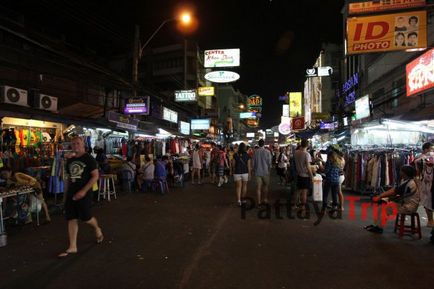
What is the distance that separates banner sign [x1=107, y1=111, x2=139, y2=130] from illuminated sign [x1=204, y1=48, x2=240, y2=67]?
539 inches

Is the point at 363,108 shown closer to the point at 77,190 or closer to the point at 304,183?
the point at 304,183

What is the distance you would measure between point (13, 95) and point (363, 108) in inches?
681

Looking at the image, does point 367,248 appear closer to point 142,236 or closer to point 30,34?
point 142,236

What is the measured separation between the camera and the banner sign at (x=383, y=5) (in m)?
11.8

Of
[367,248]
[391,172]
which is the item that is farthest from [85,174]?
[391,172]

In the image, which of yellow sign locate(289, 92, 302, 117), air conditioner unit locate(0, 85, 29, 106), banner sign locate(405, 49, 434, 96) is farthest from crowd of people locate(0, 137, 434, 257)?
yellow sign locate(289, 92, 302, 117)

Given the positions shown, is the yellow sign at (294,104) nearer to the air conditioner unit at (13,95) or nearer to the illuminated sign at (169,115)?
the illuminated sign at (169,115)

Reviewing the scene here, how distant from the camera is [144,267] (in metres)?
5.18

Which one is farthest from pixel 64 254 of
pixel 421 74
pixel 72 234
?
pixel 421 74

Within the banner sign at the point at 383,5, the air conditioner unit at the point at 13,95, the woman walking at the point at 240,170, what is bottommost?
the woman walking at the point at 240,170

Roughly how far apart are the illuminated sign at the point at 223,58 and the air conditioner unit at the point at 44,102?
15993 mm

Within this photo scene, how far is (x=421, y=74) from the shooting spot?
12945 millimetres

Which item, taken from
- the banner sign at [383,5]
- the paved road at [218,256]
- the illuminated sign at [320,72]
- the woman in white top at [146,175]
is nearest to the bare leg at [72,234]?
the paved road at [218,256]

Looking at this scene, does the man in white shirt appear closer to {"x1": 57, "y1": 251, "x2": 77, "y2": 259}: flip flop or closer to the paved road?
the paved road
